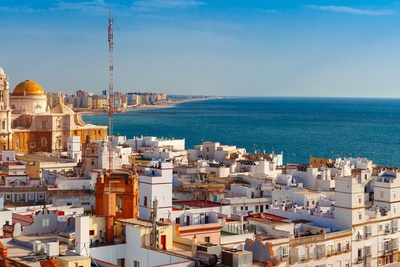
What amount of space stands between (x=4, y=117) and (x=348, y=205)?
4098cm

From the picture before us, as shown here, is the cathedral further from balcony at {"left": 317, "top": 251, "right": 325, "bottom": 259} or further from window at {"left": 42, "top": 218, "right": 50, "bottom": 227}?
window at {"left": 42, "top": 218, "right": 50, "bottom": 227}

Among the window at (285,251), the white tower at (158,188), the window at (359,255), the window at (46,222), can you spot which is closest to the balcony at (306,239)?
the window at (285,251)

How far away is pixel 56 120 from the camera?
6975cm

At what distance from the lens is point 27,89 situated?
7362 cm

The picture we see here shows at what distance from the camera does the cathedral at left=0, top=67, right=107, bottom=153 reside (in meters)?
65.2

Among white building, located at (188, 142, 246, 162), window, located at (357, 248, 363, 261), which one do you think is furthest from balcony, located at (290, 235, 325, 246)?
white building, located at (188, 142, 246, 162)

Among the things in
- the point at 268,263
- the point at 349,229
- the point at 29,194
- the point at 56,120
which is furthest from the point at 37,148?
the point at 268,263

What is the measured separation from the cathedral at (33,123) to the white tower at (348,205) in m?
40.0

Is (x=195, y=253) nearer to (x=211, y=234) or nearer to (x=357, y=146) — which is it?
(x=211, y=234)

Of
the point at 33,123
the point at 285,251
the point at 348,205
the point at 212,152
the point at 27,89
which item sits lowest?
the point at 285,251

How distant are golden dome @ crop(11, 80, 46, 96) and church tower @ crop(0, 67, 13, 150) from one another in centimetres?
786

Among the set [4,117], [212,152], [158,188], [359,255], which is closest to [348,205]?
[359,255]

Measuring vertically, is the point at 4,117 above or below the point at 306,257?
above

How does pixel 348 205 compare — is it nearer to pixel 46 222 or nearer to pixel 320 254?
pixel 320 254
